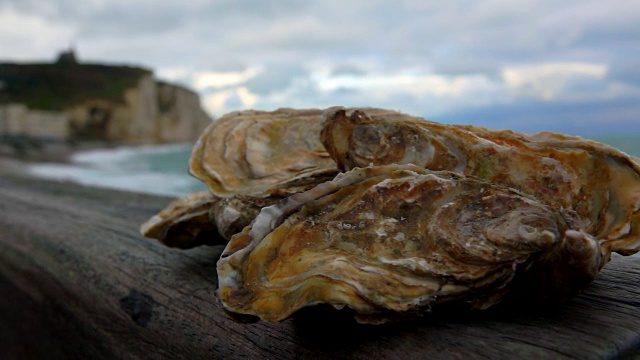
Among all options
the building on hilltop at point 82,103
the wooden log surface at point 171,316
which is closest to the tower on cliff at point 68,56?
the building on hilltop at point 82,103

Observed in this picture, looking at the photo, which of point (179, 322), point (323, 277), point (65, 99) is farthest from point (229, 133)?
point (65, 99)

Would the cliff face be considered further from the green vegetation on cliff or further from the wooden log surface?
the wooden log surface

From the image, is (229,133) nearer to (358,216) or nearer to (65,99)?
(358,216)

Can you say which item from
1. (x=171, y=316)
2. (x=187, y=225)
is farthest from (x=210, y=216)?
(x=171, y=316)

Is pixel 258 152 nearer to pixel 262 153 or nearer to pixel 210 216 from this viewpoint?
pixel 262 153

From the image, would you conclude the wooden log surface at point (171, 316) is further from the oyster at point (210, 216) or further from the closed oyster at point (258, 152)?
the closed oyster at point (258, 152)

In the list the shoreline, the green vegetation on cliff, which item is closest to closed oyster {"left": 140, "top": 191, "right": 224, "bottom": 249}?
the shoreline
